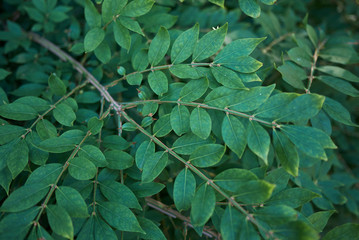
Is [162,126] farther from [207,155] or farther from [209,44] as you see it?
[209,44]

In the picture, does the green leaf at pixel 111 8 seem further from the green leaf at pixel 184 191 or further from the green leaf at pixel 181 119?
the green leaf at pixel 184 191

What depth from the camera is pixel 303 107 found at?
1.09 meters

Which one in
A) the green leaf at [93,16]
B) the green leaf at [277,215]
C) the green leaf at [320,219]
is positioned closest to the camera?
the green leaf at [277,215]

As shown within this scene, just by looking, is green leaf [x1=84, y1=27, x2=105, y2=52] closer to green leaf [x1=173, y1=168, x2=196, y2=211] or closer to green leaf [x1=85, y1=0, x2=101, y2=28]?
green leaf [x1=85, y1=0, x2=101, y2=28]

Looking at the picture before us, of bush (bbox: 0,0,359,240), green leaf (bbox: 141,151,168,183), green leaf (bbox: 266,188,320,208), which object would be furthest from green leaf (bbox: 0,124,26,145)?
green leaf (bbox: 266,188,320,208)

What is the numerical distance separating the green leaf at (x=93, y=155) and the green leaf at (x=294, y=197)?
0.62 metres

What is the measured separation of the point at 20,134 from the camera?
129 centimetres

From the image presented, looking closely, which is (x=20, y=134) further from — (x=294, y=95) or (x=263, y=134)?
(x=294, y=95)

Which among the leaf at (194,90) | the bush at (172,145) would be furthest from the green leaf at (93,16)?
the leaf at (194,90)

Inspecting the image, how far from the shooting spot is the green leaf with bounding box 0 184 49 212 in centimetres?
108

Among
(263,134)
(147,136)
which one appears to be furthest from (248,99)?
(147,136)

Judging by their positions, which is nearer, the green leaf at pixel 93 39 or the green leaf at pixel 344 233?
the green leaf at pixel 344 233

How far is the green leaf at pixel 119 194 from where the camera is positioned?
1.19m

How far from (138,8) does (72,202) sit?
81 cm
